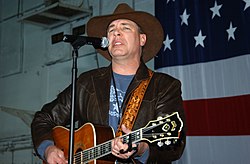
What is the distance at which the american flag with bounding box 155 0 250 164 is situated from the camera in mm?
3328

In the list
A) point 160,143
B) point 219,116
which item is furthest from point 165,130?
point 219,116

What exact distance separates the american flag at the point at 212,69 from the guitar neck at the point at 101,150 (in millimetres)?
1614

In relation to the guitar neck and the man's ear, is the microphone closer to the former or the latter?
the guitar neck

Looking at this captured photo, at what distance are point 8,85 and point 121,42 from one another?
163 inches

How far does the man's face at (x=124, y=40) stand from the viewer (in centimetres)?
252

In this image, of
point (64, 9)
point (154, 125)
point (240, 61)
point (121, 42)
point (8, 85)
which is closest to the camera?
point (154, 125)

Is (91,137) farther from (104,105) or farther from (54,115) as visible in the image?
(54,115)

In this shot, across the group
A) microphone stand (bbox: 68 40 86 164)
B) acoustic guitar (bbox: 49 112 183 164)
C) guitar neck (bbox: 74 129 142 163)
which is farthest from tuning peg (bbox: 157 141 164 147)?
microphone stand (bbox: 68 40 86 164)

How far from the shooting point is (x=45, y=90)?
17.9ft

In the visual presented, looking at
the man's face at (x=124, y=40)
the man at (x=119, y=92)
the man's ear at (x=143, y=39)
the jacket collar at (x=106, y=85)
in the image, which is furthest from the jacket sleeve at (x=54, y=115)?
the man's ear at (x=143, y=39)

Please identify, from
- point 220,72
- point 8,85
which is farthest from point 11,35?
point 220,72

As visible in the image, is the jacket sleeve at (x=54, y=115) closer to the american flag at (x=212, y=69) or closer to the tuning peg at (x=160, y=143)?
the tuning peg at (x=160, y=143)

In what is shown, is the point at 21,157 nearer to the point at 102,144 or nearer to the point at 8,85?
the point at 8,85

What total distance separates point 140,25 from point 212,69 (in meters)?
1.14
